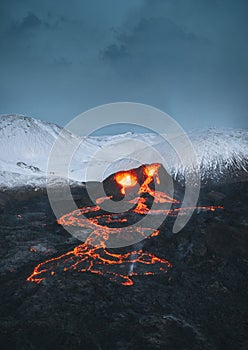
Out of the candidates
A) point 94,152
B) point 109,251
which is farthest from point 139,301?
point 94,152

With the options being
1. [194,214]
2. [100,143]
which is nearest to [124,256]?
[194,214]

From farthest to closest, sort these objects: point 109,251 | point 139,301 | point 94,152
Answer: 1. point 94,152
2. point 109,251
3. point 139,301

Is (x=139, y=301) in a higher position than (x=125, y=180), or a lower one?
lower

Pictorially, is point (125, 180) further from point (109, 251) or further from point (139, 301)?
point (139, 301)

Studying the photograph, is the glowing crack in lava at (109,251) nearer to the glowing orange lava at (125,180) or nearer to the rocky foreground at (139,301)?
the rocky foreground at (139,301)

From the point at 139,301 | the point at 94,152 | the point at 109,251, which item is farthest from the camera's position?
the point at 94,152

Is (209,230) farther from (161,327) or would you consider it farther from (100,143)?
(100,143)
